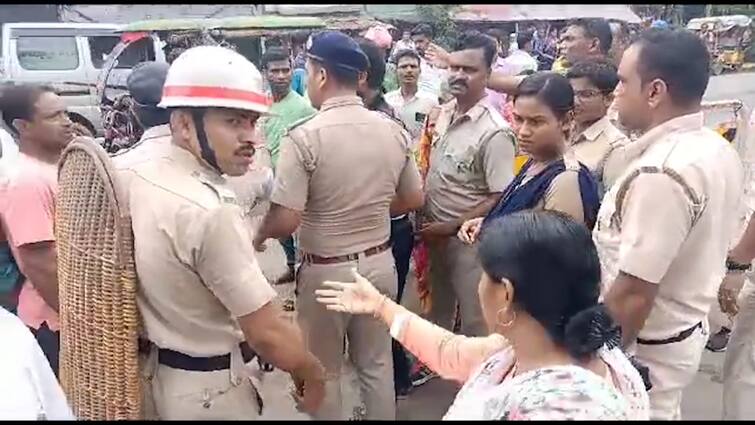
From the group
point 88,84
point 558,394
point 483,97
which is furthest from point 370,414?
point 88,84

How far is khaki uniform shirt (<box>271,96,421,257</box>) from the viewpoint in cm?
320

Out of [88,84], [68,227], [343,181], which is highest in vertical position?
[68,227]

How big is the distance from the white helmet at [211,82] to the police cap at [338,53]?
1194 millimetres

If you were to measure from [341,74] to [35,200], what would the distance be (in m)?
1.23

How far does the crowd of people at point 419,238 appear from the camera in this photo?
5.21 ft

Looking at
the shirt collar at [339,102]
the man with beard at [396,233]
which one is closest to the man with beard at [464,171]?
the man with beard at [396,233]

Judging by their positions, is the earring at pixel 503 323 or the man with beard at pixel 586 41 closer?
the earring at pixel 503 323

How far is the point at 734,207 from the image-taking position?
7.81 ft

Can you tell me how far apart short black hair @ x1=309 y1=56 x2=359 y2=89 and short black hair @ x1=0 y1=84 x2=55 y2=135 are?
109cm

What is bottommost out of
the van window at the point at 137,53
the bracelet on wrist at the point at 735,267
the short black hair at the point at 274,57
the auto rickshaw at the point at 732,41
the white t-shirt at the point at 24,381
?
the auto rickshaw at the point at 732,41

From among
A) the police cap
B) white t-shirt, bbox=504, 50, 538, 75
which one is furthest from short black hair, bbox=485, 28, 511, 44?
the police cap

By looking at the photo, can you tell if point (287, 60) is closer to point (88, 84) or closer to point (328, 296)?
point (328, 296)

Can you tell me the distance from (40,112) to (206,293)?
1.47 meters

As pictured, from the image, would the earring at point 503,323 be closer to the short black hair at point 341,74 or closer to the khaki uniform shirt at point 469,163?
the short black hair at point 341,74
